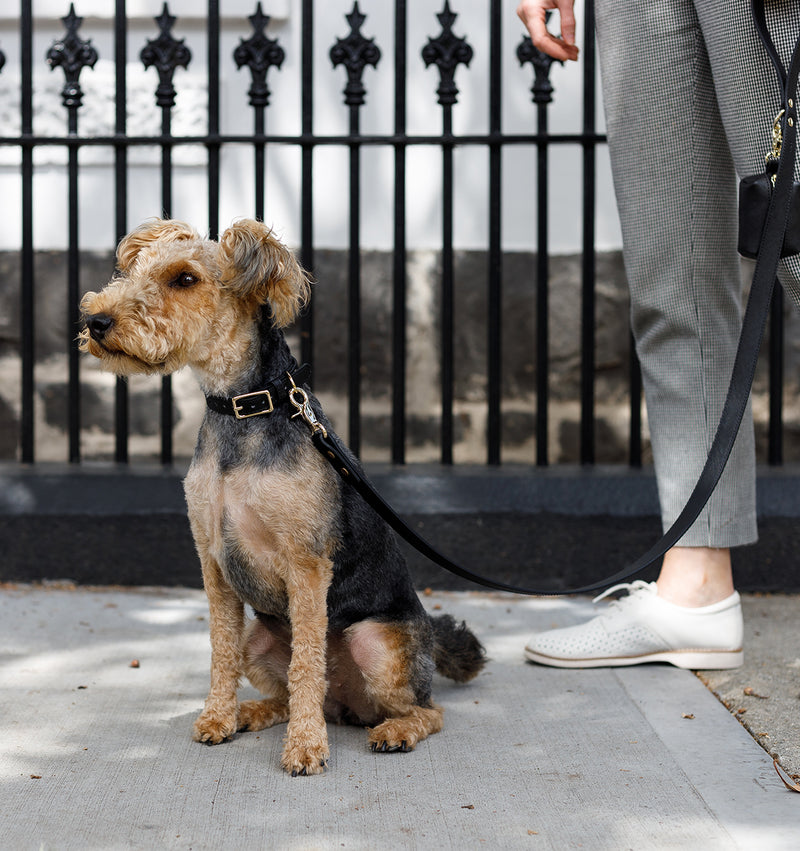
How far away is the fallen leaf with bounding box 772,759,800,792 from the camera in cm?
216

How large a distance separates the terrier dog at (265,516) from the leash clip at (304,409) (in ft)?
0.04

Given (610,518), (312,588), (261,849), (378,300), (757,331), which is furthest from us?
(378,300)

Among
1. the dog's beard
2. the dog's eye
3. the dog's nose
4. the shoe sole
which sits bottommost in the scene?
the shoe sole

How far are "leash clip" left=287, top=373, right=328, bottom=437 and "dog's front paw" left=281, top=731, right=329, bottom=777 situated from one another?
27.7 inches

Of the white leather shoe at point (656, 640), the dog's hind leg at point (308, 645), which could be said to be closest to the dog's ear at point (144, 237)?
the dog's hind leg at point (308, 645)

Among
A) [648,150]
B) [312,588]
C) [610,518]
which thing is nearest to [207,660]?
[312,588]

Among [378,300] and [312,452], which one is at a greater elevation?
[378,300]

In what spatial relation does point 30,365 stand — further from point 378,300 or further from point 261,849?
point 261,849

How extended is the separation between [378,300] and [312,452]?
330 centimetres

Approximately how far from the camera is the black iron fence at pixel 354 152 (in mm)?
3896

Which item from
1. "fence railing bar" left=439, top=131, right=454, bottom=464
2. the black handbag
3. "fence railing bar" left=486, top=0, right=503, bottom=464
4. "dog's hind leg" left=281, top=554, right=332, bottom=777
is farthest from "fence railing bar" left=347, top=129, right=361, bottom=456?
the black handbag

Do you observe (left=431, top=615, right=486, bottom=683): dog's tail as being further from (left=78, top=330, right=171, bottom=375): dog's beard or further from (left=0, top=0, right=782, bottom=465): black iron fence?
(left=0, top=0, right=782, bottom=465): black iron fence

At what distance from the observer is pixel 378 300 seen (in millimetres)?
5617

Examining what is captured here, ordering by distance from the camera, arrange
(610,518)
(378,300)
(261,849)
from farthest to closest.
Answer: (378,300)
(610,518)
(261,849)
